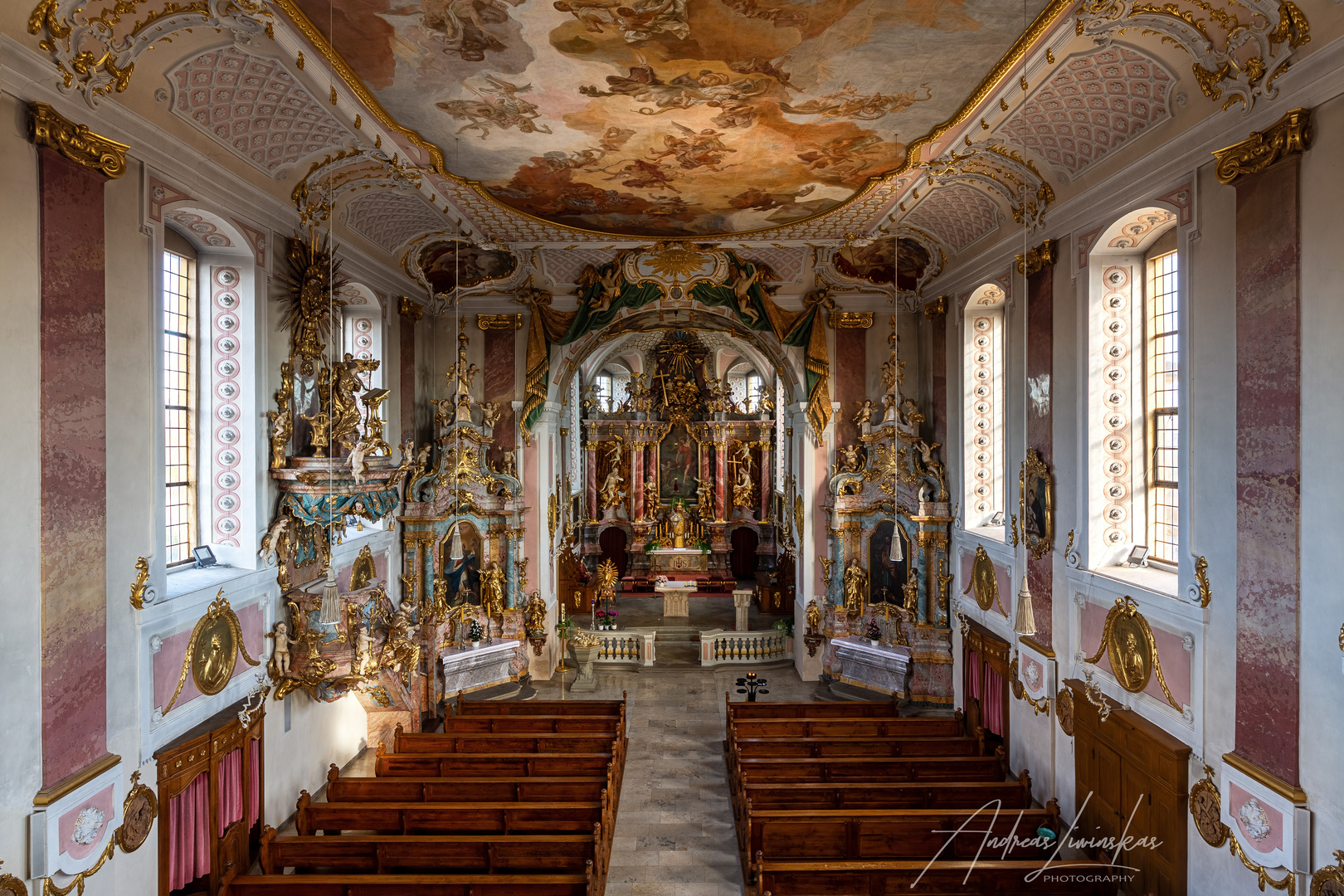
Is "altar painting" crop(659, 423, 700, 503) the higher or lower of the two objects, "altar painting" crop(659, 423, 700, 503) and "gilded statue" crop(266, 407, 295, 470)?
the lower

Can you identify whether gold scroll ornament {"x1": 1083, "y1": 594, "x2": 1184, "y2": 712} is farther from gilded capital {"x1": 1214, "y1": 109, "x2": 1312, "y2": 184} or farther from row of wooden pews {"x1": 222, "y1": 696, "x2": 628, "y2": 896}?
row of wooden pews {"x1": 222, "y1": 696, "x2": 628, "y2": 896}

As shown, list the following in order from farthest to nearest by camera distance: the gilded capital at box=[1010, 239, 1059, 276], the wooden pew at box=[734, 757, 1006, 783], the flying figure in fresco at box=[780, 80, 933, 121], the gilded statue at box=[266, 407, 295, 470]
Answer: the wooden pew at box=[734, 757, 1006, 783] → the gilded capital at box=[1010, 239, 1059, 276] → the gilded statue at box=[266, 407, 295, 470] → the flying figure in fresco at box=[780, 80, 933, 121]

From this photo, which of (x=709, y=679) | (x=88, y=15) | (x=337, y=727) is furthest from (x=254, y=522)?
(x=709, y=679)

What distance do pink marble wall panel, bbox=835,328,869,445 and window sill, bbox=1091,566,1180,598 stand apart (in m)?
7.07

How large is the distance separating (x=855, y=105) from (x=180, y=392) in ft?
29.2

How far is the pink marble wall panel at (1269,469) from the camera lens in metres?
6.22

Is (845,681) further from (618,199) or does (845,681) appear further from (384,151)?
→ (384,151)

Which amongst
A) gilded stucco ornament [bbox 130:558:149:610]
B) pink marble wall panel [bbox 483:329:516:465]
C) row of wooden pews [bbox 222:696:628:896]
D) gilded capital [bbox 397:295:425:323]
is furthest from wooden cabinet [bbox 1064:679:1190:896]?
gilded capital [bbox 397:295:425:323]

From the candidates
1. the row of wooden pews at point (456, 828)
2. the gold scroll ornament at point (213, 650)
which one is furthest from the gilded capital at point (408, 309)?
the row of wooden pews at point (456, 828)

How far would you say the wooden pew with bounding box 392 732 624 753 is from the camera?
37.3ft

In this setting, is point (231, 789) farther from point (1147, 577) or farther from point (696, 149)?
point (1147, 577)

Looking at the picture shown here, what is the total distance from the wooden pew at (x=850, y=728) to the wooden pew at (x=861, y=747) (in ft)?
1.44

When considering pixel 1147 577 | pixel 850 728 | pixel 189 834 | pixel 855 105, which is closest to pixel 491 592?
pixel 189 834

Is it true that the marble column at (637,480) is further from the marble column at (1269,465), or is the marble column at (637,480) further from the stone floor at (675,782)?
the marble column at (1269,465)
